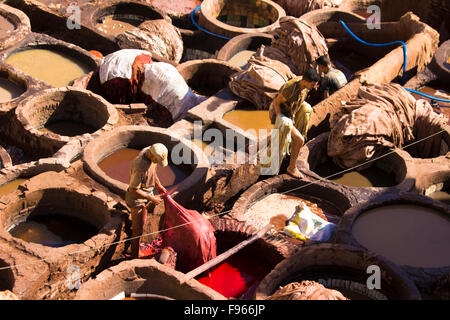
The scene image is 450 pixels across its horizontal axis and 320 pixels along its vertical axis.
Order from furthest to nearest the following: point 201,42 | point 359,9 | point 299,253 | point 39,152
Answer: point 359,9 < point 201,42 < point 39,152 < point 299,253

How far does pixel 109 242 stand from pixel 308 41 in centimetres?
562

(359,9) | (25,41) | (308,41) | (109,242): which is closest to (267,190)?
(109,242)

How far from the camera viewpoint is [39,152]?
10109mm

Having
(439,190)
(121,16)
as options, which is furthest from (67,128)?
(439,190)

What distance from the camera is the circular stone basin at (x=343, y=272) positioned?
23.3ft

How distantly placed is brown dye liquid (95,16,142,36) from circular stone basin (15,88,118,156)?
151 inches

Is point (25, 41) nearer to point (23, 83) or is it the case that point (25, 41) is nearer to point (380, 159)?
point (23, 83)

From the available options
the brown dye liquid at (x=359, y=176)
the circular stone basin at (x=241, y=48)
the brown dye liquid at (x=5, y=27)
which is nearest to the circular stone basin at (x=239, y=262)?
the brown dye liquid at (x=359, y=176)

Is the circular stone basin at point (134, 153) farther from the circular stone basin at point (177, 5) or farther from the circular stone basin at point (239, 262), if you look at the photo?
the circular stone basin at point (177, 5)

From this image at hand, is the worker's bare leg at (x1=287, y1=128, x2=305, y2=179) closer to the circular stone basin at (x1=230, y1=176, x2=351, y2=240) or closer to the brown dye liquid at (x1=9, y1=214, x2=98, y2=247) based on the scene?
the circular stone basin at (x1=230, y1=176, x2=351, y2=240)

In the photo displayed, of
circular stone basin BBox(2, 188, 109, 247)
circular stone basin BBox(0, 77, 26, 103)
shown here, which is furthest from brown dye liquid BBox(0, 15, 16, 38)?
circular stone basin BBox(2, 188, 109, 247)

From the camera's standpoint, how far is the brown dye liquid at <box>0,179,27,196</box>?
895 cm

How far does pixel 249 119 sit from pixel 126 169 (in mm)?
2485

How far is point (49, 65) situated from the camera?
12164mm
